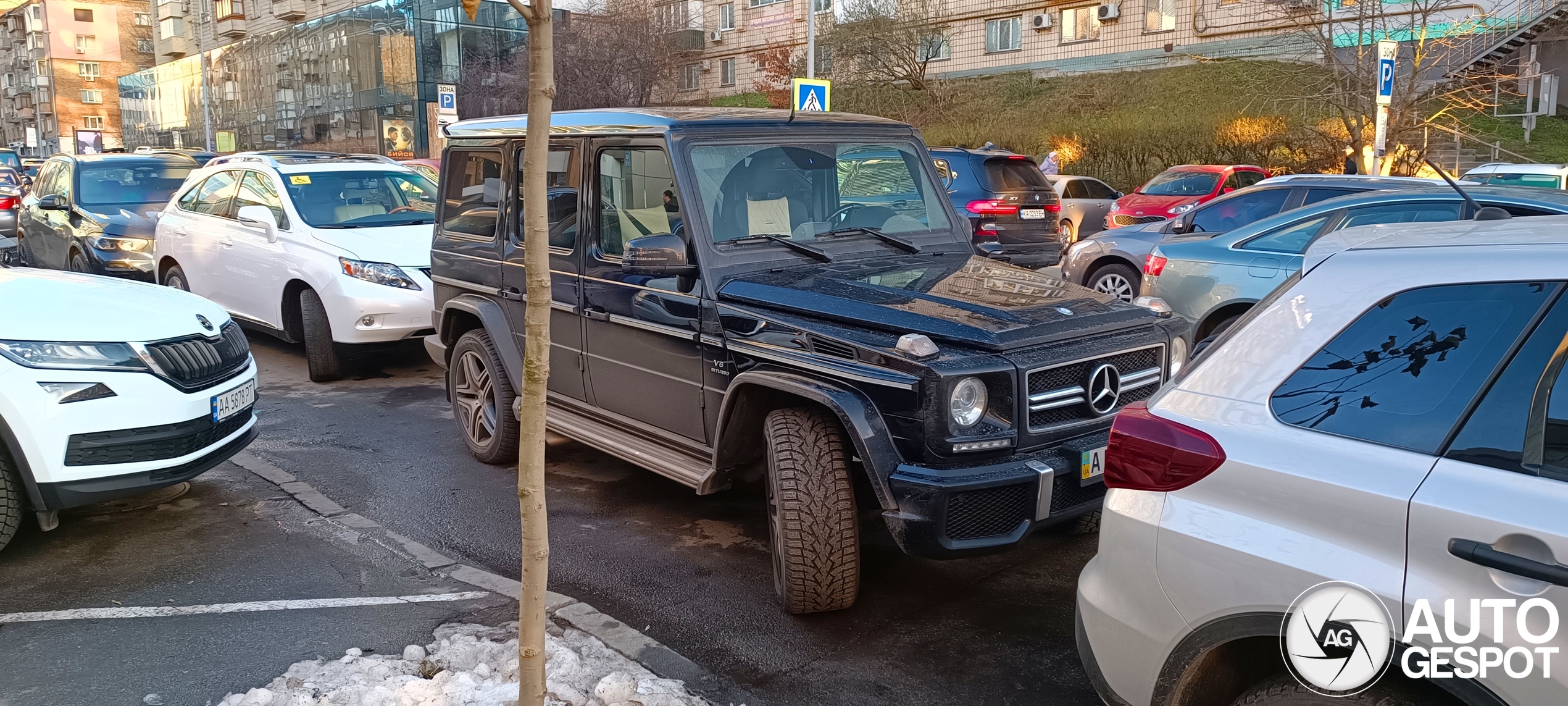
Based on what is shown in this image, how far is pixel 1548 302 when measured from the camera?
7.06 ft

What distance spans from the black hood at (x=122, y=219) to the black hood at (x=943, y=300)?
32.1ft

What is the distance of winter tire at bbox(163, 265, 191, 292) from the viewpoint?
34.1 ft

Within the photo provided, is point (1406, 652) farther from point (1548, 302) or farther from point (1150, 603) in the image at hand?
point (1548, 302)

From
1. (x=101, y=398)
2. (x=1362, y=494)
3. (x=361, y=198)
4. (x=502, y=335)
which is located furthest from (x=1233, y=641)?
(x=361, y=198)

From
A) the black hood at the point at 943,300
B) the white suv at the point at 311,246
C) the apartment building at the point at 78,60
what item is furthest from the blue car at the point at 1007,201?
the apartment building at the point at 78,60

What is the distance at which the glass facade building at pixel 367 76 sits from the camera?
40.7m

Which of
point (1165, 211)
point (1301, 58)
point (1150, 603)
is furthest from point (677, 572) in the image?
point (1301, 58)

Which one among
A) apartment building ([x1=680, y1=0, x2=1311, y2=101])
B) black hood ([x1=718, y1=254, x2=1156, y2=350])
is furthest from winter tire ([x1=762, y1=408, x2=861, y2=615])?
apartment building ([x1=680, y1=0, x2=1311, y2=101])

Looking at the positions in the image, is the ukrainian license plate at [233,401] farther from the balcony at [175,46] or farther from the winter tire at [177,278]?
the balcony at [175,46]

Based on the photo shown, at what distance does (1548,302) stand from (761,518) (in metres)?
3.85

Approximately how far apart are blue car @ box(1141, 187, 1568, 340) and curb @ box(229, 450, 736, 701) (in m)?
5.03

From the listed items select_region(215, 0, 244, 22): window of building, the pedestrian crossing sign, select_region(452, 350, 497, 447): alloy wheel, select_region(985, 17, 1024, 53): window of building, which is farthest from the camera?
select_region(215, 0, 244, 22): window of building

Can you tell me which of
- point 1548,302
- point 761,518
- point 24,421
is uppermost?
point 1548,302

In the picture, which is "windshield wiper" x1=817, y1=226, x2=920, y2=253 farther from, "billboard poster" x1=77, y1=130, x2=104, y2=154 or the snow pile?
"billboard poster" x1=77, y1=130, x2=104, y2=154
